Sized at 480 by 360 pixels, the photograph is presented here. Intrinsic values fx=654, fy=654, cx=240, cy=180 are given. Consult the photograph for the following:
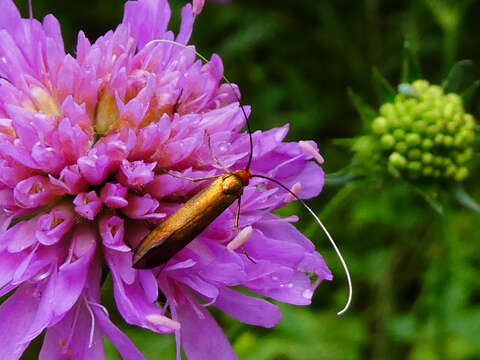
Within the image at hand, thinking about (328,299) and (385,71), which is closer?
(328,299)

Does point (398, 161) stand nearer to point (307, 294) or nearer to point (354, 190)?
point (354, 190)

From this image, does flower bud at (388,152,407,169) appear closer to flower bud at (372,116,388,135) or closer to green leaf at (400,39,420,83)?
flower bud at (372,116,388,135)

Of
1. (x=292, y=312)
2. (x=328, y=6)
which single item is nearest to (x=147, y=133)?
(x=292, y=312)

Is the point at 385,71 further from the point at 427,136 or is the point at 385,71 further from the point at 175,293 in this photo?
the point at 175,293

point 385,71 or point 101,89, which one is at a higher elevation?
point 101,89

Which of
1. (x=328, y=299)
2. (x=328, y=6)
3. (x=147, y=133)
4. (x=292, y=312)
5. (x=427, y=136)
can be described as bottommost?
(x=328, y=299)

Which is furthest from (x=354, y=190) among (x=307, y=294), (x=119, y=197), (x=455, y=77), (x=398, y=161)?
(x=119, y=197)

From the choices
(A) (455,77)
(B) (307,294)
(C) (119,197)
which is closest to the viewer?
(C) (119,197)
